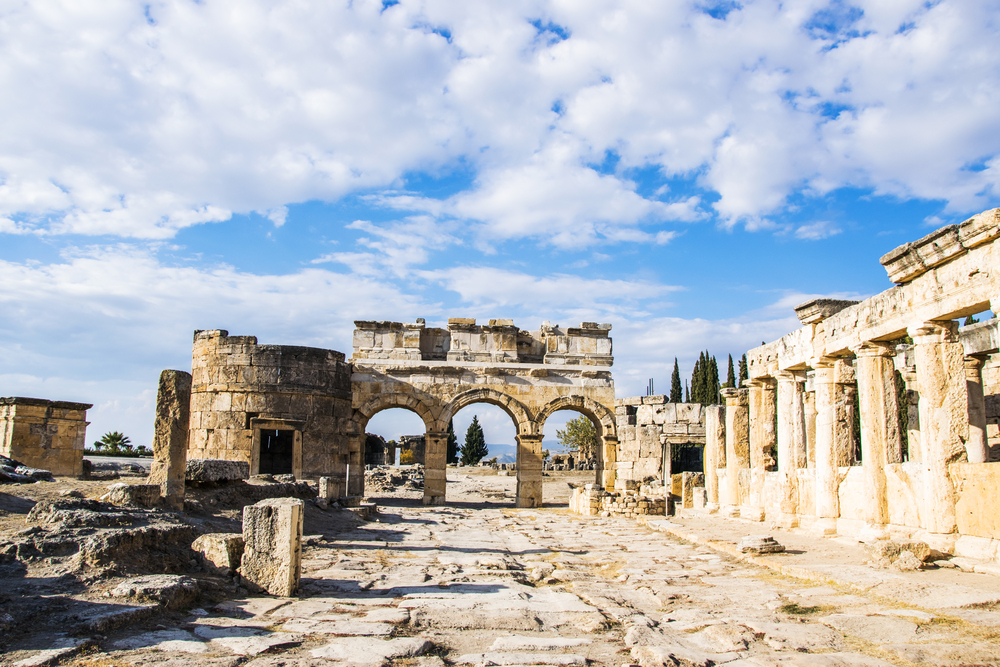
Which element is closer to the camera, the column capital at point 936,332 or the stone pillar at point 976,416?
the column capital at point 936,332

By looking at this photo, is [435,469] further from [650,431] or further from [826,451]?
[826,451]

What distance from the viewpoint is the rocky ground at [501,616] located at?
182 inches

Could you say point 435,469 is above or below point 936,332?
below

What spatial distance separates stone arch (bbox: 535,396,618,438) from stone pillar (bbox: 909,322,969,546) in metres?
13.3

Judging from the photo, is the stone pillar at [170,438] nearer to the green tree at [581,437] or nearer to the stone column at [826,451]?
the stone column at [826,451]

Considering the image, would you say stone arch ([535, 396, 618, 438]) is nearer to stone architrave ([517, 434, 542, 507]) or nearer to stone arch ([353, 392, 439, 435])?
stone architrave ([517, 434, 542, 507])

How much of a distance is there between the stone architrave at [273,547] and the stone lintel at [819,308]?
29.6ft

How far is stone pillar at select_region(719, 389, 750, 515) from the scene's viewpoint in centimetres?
1526

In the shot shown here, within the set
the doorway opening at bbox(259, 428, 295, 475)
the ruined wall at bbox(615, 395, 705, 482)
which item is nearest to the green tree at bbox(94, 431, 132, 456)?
the doorway opening at bbox(259, 428, 295, 475)

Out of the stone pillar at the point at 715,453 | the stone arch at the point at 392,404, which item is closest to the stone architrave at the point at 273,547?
the stone pillar at the point at 715,453

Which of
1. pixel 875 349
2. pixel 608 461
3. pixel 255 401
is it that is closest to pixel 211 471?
pixel 255 401

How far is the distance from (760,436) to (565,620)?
975 cm

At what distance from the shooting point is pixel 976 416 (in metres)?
10.4

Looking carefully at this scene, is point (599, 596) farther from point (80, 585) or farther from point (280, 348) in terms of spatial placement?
point (280, 348)
